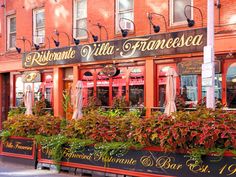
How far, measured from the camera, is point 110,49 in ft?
53.4

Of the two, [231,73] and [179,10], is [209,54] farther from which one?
[179,10]

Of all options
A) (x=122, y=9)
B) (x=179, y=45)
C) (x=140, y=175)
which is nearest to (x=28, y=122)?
(x=140, y=175)

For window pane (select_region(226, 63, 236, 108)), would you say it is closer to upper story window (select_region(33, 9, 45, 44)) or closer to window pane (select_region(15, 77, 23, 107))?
upper story window (select_region(33, 9, 45, 44))

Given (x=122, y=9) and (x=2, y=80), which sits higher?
(x=122, y=9)

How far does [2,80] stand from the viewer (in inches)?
883

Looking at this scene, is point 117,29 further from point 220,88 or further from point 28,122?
point 28,122

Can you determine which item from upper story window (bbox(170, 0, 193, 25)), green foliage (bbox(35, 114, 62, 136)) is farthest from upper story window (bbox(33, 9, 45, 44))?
green foliage (bbox(35, 114, 62, 136))

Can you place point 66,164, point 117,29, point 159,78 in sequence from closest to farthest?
1. point 66,164
2. point 159,78
3. point 117,29

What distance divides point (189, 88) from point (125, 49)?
9.61 ft

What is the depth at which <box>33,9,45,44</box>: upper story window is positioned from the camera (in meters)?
19.7

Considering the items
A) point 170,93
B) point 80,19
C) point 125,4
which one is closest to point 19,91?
point 80,19

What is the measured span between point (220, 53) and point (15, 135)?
6471 millimetres

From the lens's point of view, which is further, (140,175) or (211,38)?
(211,38)

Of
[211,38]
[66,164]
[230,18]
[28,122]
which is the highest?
[230,18]
